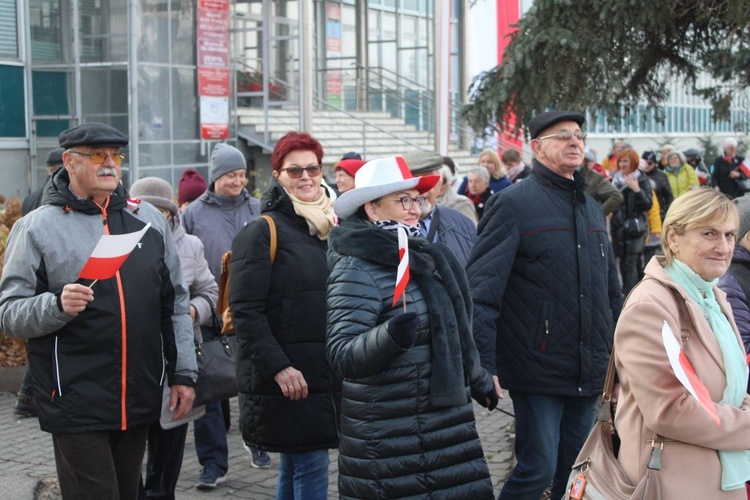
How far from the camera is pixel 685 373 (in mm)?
3275

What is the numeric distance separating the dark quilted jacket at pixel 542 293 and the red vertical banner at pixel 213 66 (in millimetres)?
14676

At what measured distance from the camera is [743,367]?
3631 millimetres

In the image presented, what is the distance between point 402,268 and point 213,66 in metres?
16.0

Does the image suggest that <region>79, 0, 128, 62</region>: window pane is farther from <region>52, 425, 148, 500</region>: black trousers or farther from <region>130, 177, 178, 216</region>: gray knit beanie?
<region>52, 425, 148, 500</region>: black trousers

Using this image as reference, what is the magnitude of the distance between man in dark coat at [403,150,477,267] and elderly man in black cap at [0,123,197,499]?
1.94 metres

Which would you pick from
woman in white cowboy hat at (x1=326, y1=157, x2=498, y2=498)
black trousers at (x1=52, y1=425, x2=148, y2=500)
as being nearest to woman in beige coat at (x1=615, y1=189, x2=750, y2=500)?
woman in white cowboy hat at (x1=326, y1=157, x2=498, y2=498)

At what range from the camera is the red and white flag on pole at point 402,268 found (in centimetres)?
361

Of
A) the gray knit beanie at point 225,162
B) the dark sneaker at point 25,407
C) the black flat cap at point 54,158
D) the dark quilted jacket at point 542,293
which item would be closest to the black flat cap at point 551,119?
the dark quilted jacket at point 542,293

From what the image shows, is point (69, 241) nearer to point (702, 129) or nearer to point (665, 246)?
point (665, 246)

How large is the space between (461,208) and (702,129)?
118 feet

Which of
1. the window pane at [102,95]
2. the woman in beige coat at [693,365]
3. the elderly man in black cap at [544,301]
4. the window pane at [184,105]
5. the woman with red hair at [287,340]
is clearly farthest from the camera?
the window pane at [184,105]

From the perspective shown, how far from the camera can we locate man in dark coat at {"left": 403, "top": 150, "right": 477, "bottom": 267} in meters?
5.86

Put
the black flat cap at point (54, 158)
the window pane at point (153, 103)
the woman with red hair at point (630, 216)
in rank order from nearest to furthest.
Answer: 1. the black flat cap at point (54, 158)
2. the woman with red hair at point (630, 216)
3. the window pane at point (153, 103)

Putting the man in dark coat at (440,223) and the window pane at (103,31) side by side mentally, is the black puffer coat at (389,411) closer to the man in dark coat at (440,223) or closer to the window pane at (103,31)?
the man in dark coat at (440,223)
